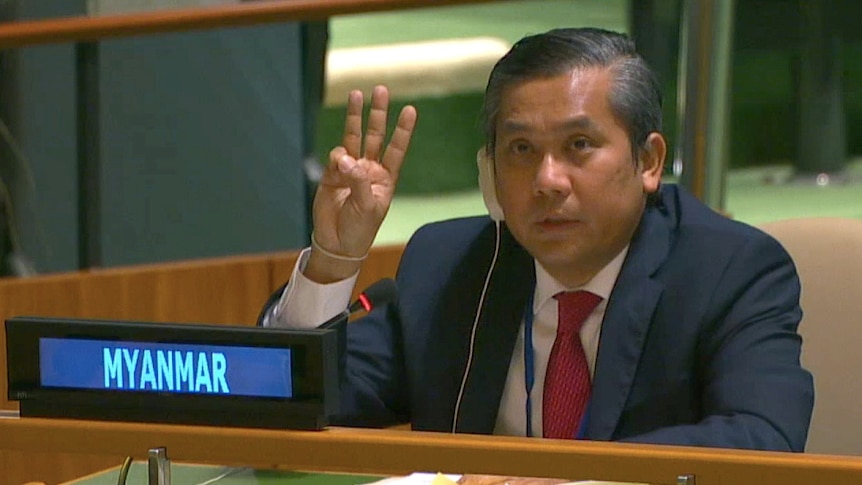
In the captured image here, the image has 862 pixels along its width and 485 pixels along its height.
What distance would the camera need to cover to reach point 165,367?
1409 mm

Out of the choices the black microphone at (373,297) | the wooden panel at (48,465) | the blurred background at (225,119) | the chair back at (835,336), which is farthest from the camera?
the blurred background at (225,119)

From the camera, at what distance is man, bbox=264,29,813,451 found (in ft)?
6.55

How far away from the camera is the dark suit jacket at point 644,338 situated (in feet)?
6.30

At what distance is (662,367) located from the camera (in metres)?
2.03

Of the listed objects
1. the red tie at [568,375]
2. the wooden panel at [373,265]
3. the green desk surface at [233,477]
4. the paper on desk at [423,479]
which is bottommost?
the wooden panel at [373,265]

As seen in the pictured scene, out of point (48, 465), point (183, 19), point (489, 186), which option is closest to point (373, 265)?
point (183, 19)

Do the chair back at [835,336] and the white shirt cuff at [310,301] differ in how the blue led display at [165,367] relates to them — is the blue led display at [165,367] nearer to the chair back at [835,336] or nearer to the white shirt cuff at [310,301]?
the white shirt cuff at [310,301]

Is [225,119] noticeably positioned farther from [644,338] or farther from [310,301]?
[644,338]

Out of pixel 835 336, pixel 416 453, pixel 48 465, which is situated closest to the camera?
A: pixel 416 453

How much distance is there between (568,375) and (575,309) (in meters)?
0.08

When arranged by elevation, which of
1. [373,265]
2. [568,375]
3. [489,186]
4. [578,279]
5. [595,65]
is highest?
[595,65]

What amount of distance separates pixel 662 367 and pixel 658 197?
24 cm

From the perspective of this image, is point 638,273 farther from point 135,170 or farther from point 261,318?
point 135,170

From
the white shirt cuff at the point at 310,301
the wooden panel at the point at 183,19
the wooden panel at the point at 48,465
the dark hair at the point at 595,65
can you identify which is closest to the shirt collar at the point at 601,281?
the dark hair at the point at 595,65
